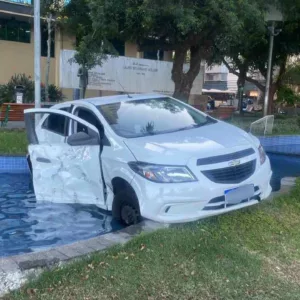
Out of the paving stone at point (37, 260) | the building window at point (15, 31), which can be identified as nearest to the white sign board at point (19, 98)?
the building window at point (15, 31)

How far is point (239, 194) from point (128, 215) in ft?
4.16

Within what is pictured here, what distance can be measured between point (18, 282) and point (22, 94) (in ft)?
60.4

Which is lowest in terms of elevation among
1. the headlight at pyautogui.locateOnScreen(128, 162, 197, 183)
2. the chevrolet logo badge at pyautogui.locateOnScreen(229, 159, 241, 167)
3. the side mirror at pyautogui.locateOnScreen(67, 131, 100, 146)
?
the headlight at pyautogui.locateOnScreen(128, 162, 197, 183)

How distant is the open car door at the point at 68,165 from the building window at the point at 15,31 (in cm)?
1921

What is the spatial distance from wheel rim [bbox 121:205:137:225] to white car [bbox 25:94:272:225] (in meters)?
0.01

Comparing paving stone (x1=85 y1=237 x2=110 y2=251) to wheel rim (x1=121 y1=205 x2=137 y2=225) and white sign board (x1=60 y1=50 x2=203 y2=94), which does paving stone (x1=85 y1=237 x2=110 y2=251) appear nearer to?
wheel rim (x1=121 y1=205 x2=137 y2=225)

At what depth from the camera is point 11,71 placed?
976 inches

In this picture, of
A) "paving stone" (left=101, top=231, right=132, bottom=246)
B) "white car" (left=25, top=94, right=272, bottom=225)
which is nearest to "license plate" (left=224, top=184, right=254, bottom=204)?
"white car" (left=25, top=94, right=272, bottom=225)

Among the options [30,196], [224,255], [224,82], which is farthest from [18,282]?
[224,82]

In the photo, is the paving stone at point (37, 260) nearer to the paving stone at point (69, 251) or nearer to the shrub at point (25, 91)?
the paving stone at point (69, 251)

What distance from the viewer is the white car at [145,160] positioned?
5.09m

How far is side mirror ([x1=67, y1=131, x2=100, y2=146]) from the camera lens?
5.97 m

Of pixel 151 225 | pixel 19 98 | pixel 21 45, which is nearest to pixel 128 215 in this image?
pixel 151 225

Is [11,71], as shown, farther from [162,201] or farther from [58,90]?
[162,201]
